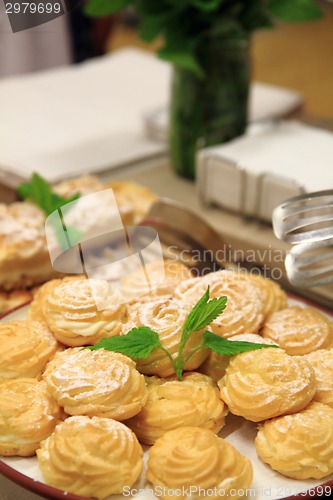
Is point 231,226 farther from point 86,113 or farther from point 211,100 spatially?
point 86,113

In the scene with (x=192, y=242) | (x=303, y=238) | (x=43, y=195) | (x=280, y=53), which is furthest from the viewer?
(x=280, y=53)

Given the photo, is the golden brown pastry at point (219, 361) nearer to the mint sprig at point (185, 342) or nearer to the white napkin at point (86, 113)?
the mint sprig at point (185, 342)

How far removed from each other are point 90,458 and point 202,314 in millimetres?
186

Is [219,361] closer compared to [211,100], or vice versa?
[219,361]

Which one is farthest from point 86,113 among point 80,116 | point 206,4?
point 206,4

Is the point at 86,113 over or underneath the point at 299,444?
underneath

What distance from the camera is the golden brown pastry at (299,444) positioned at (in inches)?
23.4

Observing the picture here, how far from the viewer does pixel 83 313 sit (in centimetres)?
73

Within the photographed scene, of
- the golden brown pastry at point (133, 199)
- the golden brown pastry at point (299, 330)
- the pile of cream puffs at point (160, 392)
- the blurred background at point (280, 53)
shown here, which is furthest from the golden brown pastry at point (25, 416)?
the blurred background at point (280, 53)

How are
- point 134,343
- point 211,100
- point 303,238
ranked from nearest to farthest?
point 134,343
point 303,238
point 211,100

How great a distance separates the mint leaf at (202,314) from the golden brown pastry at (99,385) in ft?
0.23

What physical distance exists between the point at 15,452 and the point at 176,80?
0.88 meters

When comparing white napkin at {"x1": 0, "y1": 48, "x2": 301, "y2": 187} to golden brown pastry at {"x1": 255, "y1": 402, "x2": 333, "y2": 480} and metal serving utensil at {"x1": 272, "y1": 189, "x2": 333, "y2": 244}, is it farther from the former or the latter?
golden brown pastry at {"x1": 255, "y1": 402, "x2": 333, "y2": 480}

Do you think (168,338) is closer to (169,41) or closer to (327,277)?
(327,277)
